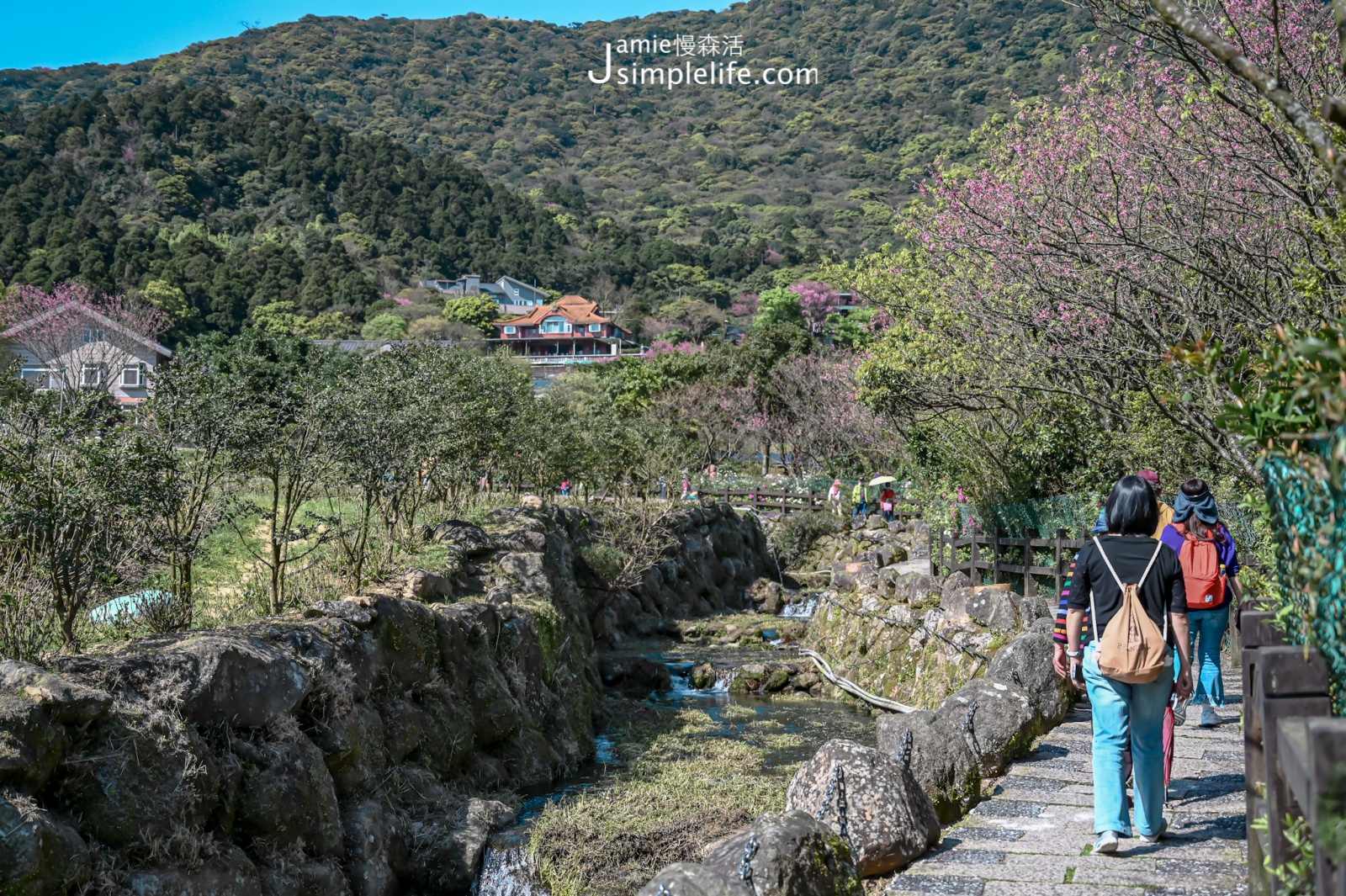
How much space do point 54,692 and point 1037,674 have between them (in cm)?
636

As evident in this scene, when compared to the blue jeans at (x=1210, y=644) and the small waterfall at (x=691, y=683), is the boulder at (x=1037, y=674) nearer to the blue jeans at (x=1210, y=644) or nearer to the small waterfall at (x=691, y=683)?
the blue jeans at (x=1210, y=644)

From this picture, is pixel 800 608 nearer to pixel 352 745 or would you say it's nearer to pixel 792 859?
pixel 352 745

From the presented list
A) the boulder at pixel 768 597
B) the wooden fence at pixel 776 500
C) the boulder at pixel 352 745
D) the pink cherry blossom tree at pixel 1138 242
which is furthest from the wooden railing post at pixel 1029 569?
the wooden fence at pixel 776 500

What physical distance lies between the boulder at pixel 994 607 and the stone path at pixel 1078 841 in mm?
4735

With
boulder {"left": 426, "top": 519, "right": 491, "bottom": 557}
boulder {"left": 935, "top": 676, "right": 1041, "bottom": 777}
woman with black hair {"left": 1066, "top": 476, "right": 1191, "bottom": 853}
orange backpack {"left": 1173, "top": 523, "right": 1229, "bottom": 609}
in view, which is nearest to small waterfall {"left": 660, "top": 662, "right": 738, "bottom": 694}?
boulder {"left": 426, "top": 519, "right": 491, "bottom": 557}

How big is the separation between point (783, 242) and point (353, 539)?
106 metres

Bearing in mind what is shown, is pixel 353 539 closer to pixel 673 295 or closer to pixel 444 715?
pixel 444 715

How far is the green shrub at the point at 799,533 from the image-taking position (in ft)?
108

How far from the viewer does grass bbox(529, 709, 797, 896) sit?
853 centimetres

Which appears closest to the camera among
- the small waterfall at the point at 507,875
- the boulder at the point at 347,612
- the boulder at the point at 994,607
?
the small waterfall at the point at 507,875

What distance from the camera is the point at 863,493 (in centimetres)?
3275

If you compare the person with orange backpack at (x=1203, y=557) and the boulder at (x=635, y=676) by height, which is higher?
the person with orange backpack at (x=1203, y=557)

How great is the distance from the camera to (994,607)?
40.2 feet

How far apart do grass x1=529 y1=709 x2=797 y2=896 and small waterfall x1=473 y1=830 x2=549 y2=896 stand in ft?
0.34
